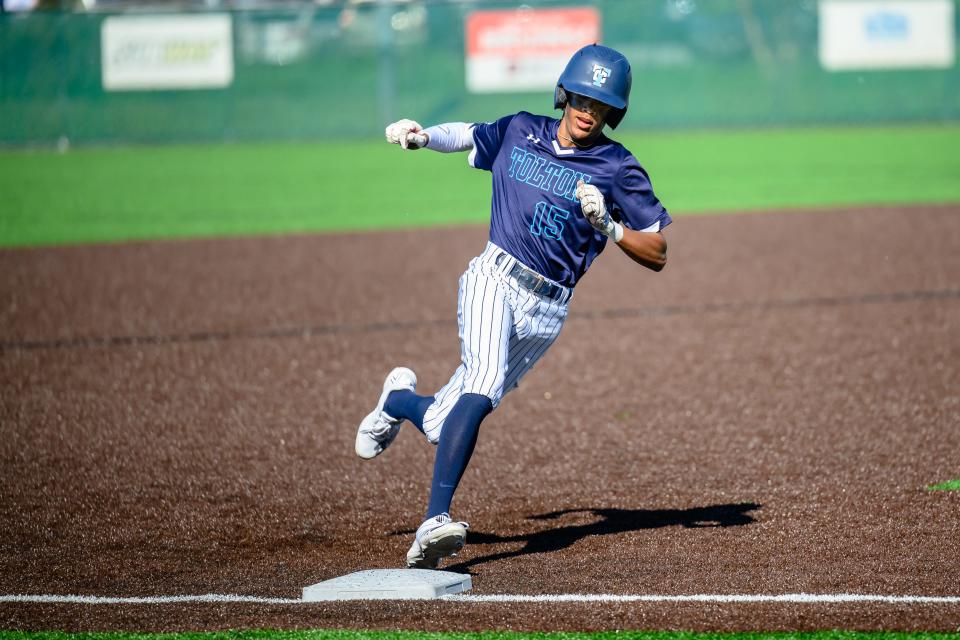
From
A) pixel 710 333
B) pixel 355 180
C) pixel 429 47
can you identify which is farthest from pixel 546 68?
pixel 710 333

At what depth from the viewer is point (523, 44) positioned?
79.2ft

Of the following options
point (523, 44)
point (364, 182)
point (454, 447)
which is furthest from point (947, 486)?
point (523, 44)

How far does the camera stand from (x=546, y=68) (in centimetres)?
2414

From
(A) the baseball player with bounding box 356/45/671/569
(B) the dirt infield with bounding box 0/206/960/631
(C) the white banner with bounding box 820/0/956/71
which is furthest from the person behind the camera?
(C) the white banner with bounding box 820/0/956/71

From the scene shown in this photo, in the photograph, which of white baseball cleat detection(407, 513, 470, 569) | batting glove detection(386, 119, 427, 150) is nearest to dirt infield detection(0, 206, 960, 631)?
white baseball cleat detection(407, 513, 470, 569)

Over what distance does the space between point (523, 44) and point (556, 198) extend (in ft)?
64.2

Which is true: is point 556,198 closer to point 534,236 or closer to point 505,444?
point 534,236

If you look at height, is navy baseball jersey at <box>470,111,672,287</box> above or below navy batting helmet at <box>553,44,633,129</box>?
below

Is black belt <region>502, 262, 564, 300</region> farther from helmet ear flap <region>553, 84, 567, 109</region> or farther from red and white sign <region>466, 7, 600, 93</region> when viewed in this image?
red and white sign <region>466, 7, 600, 93</region>

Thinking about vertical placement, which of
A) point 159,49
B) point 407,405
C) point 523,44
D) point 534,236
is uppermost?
point 159,49

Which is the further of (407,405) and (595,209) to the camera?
(407,405)

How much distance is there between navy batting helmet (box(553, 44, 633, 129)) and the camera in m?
5.05

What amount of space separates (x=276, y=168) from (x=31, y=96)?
5593mm

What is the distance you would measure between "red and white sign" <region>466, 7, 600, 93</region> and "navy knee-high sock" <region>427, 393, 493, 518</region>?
Result: 19.5 m
